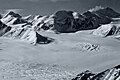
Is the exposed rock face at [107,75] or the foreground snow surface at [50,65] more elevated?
the exposed rock face at [107,75]

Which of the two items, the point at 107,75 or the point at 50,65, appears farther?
the point at 50,65

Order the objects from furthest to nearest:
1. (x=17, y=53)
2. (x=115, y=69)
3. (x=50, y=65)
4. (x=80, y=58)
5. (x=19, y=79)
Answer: (x=17, y=53) < (x=80, y=58) < (x=50, y=65) < (x=19, y=79) < (x=115, y=69)

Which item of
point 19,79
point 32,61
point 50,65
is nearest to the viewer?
point 19,79

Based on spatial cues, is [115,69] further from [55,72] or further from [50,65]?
[50,65]

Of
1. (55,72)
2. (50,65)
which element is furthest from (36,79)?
(50,65)

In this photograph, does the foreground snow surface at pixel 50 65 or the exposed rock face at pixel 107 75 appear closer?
the exposed rock face at pixel 107 75

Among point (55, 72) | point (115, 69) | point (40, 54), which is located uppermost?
point (115, 69)

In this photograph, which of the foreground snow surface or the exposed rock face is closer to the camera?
the exposed rock face

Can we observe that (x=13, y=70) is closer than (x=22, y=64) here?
Yes

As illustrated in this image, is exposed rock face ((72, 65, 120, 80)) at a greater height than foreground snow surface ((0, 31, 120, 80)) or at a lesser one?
greater

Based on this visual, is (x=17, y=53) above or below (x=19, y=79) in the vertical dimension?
below
